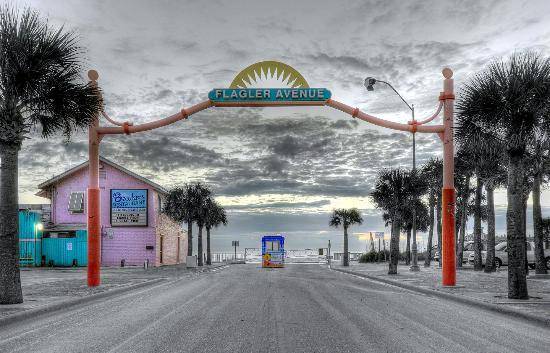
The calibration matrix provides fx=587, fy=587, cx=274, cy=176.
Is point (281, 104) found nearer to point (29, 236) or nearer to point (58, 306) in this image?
point (58, 306)

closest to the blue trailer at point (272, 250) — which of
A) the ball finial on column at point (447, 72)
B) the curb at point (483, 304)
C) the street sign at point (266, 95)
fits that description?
the curb at point (483, 304)

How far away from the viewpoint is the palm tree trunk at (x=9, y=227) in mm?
14422

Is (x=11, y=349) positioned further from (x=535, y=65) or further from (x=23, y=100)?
(x=535, y=65)

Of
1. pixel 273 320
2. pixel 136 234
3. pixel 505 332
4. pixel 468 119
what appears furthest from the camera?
pixel 136 234

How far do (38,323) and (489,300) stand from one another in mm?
10656

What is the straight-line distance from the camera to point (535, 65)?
15.3 meters

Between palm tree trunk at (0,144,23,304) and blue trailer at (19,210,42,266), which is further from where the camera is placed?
blue trailer at (19,210,42,266)


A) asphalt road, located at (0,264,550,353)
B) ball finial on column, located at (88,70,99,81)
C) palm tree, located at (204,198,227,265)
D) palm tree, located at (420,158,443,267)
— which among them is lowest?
asphalt road, located at (0,264,550,353)

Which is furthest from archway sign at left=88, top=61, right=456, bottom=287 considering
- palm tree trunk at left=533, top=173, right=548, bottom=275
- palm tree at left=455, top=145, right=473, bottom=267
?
palm tree at left=455, top=145, right=473, bottom=267

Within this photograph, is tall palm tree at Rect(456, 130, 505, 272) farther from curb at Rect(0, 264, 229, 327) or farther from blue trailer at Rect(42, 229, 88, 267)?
blue trailer at Rect(42, 229, 88, 267)

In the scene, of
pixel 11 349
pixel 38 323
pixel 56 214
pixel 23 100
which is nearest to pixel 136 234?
pixel 56 214

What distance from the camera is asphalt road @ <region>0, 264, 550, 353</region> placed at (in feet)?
28.5

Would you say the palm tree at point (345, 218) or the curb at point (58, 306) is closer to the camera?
the curb at point (58, 306)

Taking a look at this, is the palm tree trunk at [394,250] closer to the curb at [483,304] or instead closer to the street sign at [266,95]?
the curb at [483,304]
